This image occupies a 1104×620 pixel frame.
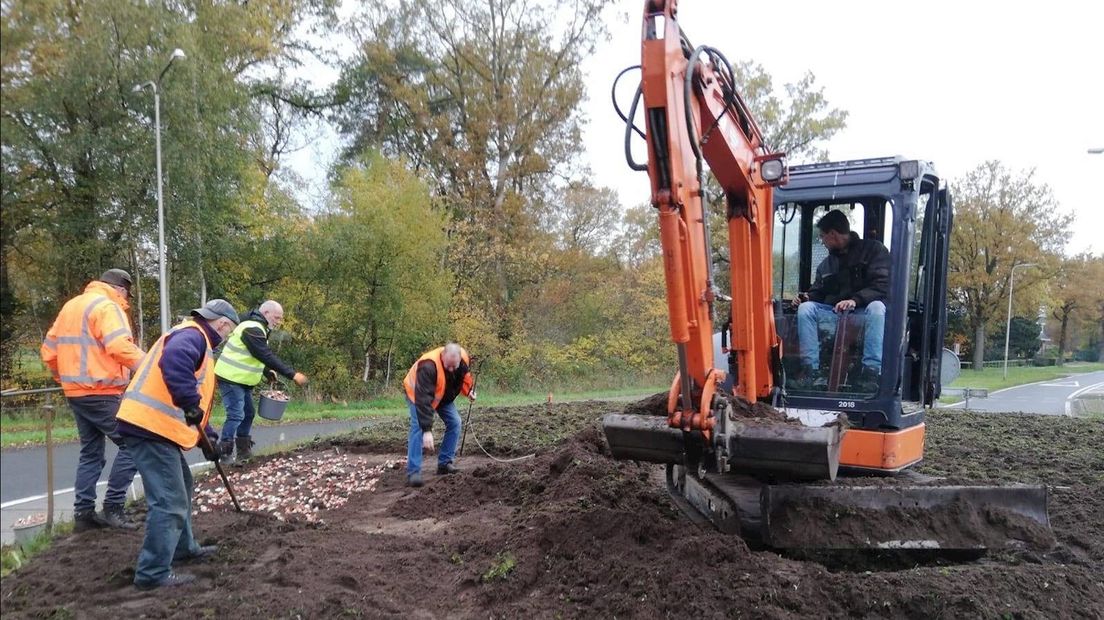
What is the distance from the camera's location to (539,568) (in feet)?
14.3

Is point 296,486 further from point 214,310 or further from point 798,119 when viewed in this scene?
point 798,119

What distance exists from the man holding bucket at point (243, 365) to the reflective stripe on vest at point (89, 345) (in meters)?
2.31

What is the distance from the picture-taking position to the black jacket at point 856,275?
487 cm

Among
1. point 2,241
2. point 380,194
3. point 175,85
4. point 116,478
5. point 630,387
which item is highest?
point 380,194

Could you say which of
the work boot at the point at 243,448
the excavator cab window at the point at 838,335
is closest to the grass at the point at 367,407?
the work boot at the point at 243,448

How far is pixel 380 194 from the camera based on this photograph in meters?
17.5

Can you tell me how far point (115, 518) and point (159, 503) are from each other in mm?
1371

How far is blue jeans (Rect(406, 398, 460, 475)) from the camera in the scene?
677 centimetres

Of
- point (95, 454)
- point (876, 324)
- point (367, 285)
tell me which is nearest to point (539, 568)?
point (876, 324)

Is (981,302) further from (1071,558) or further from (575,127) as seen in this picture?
(1071,558)

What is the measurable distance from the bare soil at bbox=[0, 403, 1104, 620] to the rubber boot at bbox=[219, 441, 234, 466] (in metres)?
1.55

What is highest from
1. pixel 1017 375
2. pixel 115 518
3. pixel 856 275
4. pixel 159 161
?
pixel 159 161

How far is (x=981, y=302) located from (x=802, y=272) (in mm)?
33414

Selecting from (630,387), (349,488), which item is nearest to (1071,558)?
(349,488)
